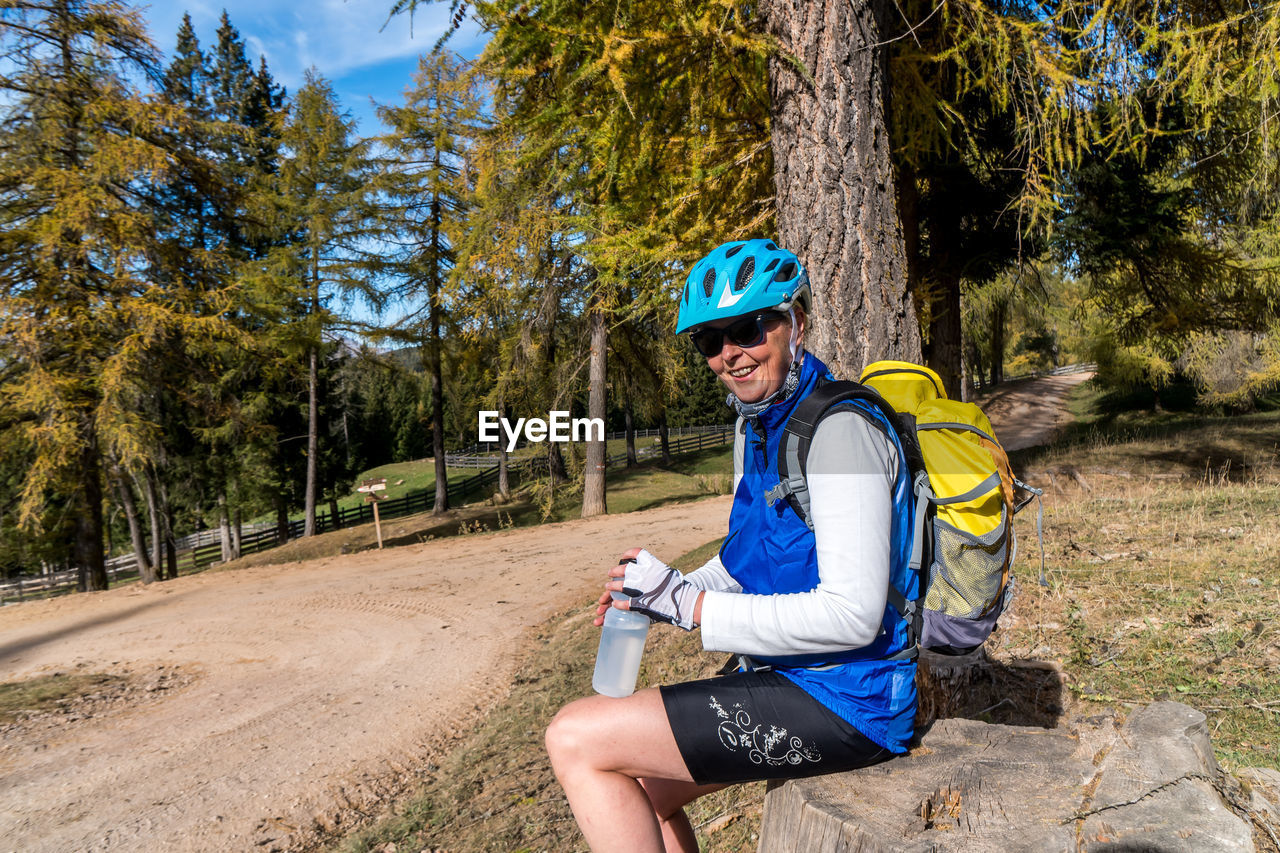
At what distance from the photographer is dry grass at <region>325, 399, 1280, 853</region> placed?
3.45 metres

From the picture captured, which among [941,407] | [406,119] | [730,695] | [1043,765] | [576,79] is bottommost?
[1043,765]

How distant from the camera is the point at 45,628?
390 inches

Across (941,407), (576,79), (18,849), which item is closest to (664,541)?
(576,79)

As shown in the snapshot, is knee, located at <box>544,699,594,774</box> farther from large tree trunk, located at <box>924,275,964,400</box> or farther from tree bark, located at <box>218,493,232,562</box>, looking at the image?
tree bark, located at <box>218,493,232,562</box>

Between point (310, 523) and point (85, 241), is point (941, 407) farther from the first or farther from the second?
point (310, 523)

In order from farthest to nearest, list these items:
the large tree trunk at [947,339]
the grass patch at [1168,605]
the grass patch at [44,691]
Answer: the large tree trunk at [947,339], the grass patch at [44,691], the grass patch at [1168,605]

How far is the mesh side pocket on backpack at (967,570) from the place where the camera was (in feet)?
6.00

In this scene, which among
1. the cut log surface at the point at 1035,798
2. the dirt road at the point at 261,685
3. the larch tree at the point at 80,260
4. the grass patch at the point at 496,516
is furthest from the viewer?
the grass patch at the point at 496,516

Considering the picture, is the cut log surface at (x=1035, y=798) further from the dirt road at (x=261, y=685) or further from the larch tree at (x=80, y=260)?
the larch tree at (x=80, y=260)

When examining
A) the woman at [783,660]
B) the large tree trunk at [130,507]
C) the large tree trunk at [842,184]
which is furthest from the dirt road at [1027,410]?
the large tree trunk at [130,507]

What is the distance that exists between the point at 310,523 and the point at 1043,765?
24.9 metres

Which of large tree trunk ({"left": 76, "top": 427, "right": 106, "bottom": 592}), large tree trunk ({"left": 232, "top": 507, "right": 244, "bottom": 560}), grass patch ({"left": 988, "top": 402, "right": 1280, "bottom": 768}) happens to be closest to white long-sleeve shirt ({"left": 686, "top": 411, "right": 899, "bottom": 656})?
grass patch ({"left": 988, "top": 402, "right": 1280, "bottom": 768})

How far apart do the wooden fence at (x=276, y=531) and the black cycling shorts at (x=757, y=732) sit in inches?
889

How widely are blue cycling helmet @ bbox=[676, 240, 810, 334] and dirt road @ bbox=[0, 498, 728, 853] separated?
13.2 ft
